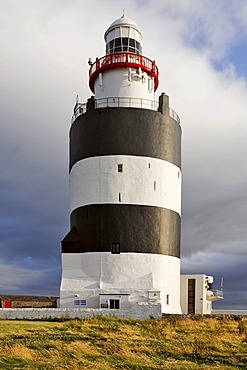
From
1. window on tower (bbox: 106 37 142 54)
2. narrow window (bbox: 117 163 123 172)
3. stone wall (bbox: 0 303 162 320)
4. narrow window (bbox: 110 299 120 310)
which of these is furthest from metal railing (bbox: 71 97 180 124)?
stone wall (bbox: 0 303 162 320)

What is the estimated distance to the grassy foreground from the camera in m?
12.5

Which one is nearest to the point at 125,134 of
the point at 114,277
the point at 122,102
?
the point at 122,102

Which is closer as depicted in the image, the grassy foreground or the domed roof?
the grassy foreground

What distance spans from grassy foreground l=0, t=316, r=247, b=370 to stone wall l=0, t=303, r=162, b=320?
68cm

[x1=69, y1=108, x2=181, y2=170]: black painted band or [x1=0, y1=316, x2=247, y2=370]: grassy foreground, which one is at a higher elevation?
[x1=69, y1=108, x2=181, y2=170]: black painted band

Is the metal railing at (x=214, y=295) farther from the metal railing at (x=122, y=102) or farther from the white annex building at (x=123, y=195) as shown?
the metal railing at (x=122, y=102)

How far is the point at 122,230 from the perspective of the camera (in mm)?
24047

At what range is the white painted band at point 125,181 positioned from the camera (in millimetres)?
24266

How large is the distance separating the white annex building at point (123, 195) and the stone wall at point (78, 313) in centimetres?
133

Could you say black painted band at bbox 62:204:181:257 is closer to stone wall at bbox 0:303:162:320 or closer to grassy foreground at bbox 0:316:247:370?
stone wall at bbox 0:303:162:320

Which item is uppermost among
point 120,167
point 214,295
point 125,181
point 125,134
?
point 125,134

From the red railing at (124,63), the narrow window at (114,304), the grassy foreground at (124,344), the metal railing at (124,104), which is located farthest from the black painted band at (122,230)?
the red railing at (124,63)

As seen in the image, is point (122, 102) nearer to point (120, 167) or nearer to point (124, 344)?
point (120, 167)

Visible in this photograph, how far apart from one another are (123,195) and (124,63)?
24.2ft
